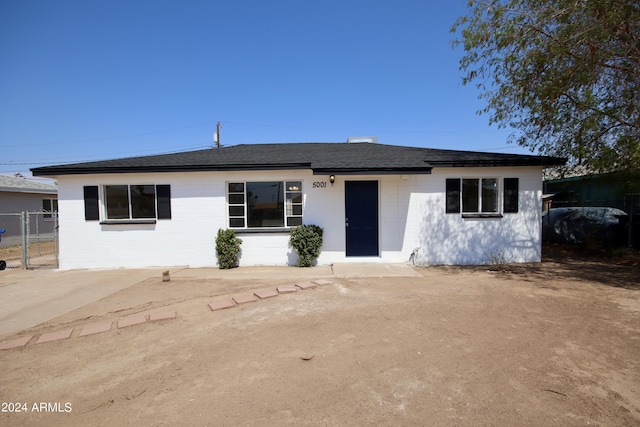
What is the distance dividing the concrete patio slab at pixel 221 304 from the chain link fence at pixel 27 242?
6.74 m

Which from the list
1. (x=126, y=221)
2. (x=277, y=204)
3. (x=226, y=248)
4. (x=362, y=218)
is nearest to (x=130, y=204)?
(x=126, y=221)

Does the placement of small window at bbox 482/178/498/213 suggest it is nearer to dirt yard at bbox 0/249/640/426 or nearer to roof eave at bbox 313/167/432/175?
roof eave at bbox 313/167/432/175

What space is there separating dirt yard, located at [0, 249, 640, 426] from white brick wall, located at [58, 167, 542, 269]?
312 centimetres

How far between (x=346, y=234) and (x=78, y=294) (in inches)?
252

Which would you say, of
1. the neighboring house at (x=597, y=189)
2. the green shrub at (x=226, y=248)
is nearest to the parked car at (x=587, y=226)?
the neighboring house at (x=597, y=189)

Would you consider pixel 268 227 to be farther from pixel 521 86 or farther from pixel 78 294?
pixel 521 86

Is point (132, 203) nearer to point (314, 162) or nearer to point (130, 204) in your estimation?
point (130, 204)

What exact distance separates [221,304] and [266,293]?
88 centimetres

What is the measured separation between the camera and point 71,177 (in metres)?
8.66

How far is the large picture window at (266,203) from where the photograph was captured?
882 centimetres

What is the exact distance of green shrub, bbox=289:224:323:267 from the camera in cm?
842

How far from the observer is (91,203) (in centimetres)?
873

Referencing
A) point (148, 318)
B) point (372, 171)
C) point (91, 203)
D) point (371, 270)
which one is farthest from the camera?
point (91, 203)

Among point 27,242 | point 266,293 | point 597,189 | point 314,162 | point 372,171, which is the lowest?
point 266,293
